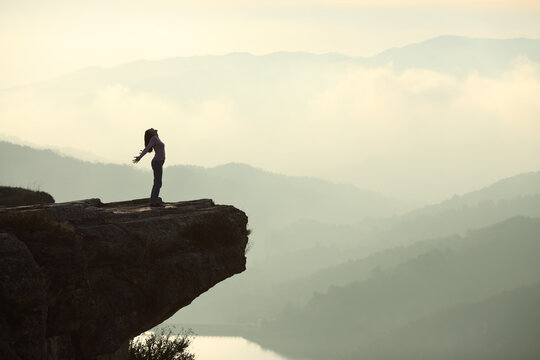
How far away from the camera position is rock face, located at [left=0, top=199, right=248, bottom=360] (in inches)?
825

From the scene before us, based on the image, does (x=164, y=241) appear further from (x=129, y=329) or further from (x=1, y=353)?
(x=1, y=353)

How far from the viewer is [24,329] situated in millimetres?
20781

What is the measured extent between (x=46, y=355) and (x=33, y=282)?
226cm

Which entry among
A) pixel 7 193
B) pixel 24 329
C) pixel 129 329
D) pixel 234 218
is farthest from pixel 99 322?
pixel 7 193

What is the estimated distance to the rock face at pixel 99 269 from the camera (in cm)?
2095

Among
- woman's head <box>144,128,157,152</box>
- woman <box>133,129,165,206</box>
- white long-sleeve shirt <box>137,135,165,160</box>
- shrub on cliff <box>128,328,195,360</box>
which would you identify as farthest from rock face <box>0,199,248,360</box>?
shrub on cliff <box>128,328,195,360</box>

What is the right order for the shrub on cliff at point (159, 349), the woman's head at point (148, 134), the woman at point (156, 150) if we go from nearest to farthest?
the woman at point (156, 150) < the woman's head at point (148, 134) < the shrub on cliff at point (159, 349)

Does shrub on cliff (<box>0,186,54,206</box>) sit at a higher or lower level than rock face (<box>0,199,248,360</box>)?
higher

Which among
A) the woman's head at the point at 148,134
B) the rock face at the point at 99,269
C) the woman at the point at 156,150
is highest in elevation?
the woman's head at the point at 148,134

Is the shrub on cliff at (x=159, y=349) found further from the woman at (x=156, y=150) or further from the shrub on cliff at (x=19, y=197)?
the woman at (x=156, y=150)

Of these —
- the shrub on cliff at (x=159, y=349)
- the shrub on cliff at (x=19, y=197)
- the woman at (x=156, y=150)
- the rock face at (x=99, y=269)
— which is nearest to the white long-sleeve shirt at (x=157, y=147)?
the woman at (x=156, y=150)

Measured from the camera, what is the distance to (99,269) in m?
24.8

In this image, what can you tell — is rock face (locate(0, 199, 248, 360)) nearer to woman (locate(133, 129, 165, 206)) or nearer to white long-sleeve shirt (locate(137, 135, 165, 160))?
woman (locate(133, 129, 165, 206))

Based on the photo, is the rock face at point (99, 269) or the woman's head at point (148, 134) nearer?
the rock face at point (99, 269)
